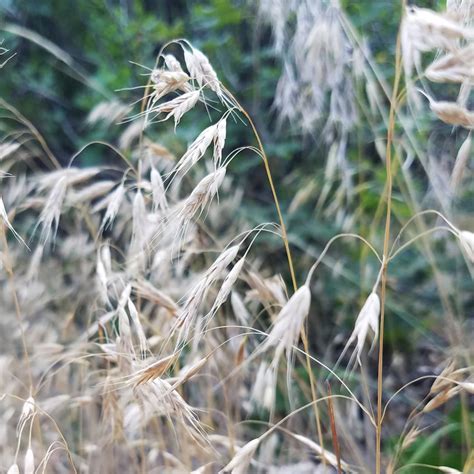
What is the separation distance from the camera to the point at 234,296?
1231 mm

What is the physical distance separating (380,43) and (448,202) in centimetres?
76

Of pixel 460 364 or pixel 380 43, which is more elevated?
pixel 380 43

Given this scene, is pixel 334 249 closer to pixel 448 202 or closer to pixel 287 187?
pixel 287 187

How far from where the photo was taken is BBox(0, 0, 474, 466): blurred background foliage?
1856 mm

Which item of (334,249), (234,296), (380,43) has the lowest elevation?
(334,249)

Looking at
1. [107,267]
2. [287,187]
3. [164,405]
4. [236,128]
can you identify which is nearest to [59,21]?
[236,128]

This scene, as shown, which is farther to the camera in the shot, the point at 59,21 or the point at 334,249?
the point at 59,21

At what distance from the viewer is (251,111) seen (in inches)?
86.9

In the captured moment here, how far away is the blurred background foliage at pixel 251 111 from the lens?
186 centimetres

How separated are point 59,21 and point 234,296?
1753mm

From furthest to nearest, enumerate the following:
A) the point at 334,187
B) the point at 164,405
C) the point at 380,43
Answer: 1. the point at 334,187
2. the point at 380,43
3. the point at 164,405

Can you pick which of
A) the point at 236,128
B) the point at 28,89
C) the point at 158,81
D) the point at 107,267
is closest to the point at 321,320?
the point at 236,128

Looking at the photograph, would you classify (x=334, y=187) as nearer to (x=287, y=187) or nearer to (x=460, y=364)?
(x=287, y=187)

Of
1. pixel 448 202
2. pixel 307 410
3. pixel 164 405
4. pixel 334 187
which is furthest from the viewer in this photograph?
pixel 334 187
